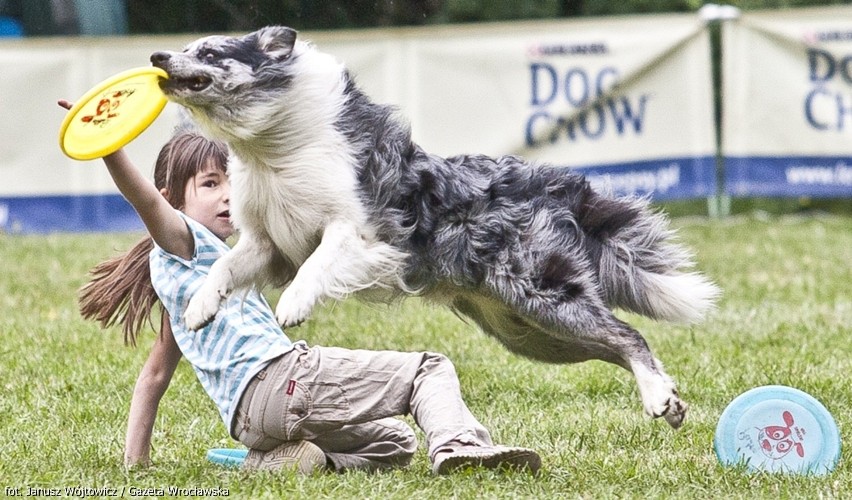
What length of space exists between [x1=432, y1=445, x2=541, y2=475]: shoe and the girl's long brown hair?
1217 mm

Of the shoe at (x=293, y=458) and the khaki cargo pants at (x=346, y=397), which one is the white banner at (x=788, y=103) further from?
the shoe at (x=293, y=458)

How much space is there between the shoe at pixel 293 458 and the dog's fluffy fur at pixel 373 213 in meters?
0.56

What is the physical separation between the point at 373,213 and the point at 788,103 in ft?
30.1

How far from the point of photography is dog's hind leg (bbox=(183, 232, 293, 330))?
4.12m

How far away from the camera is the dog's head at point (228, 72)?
4090 mm

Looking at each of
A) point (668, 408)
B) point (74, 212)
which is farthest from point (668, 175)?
point (668, 408)

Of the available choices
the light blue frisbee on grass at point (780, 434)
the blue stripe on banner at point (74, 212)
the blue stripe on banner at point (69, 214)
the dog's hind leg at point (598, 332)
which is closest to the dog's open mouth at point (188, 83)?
the dog's hind leg at point (598, 332)

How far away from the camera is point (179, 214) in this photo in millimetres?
4367

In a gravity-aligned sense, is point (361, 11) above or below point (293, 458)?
below

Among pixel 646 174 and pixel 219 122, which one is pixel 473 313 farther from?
pixel 646 174

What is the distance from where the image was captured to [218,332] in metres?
4.33

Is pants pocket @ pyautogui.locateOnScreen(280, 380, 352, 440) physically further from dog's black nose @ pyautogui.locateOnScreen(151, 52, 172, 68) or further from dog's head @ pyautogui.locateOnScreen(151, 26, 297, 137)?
dog's black nose @ pyautogui.locateOnScreen(151, 52, 172, 68)

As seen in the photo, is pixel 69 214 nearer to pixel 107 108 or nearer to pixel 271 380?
pixel 107 108

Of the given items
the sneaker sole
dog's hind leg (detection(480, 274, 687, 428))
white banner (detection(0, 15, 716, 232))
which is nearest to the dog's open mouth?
dog's hind leg (detection(480, 274, 687, 428))
